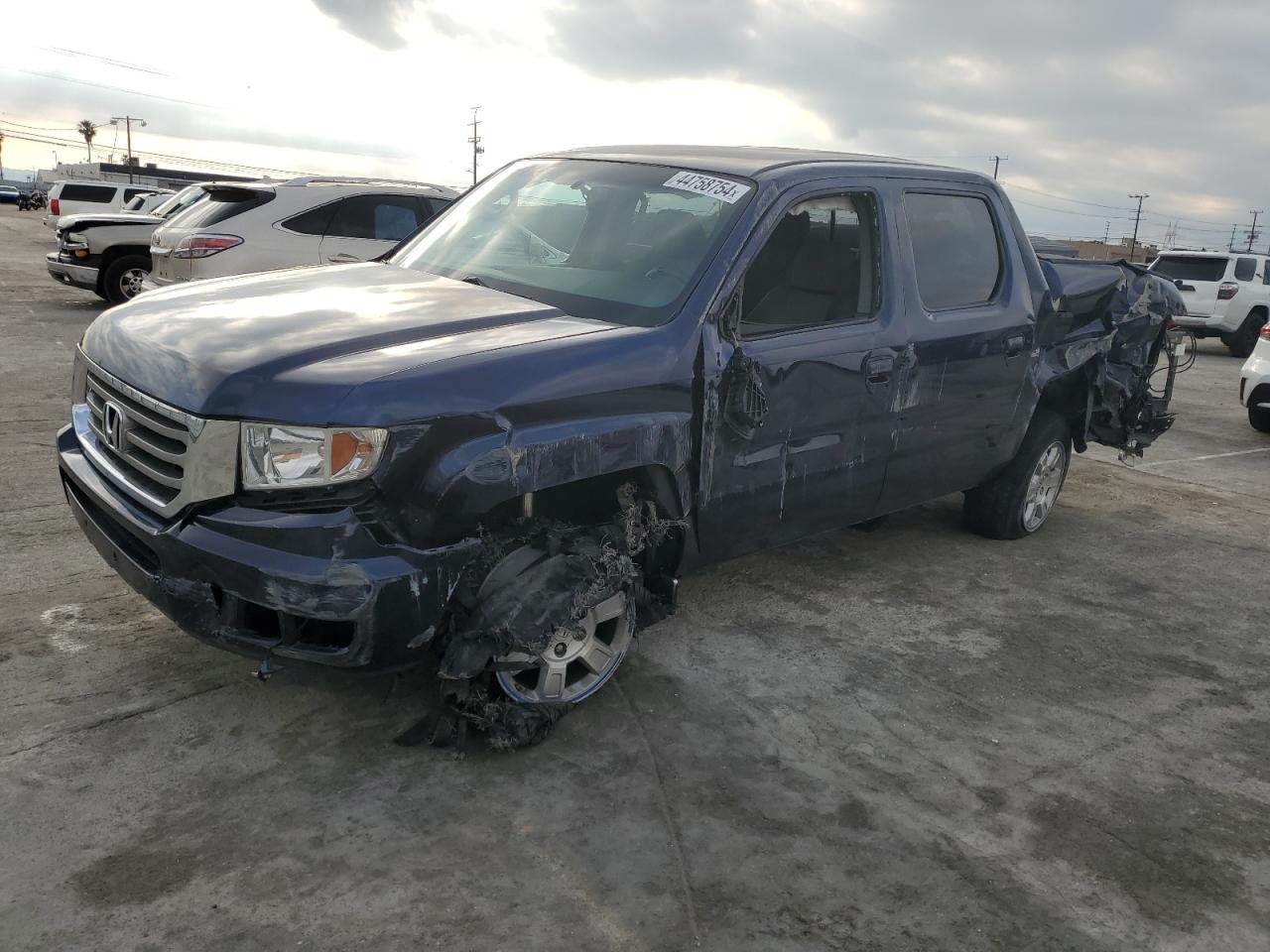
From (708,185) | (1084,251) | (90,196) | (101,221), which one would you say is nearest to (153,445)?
(708,185)

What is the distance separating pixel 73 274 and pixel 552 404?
520 inches

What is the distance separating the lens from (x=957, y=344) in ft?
15.5

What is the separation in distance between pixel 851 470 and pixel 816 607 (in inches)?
29.8

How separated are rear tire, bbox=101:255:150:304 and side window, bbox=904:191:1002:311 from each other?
1218cm

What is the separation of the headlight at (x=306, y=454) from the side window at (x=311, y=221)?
8188 millimetres

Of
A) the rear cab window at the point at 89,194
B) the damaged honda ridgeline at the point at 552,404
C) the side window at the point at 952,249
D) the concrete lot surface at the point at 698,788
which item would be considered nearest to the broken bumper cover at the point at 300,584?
the damaged honda ridgeline at the point at 552,404

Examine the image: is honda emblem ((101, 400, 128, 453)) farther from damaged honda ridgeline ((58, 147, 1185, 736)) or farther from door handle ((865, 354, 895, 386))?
door handle ((865, 354, 895, 386))

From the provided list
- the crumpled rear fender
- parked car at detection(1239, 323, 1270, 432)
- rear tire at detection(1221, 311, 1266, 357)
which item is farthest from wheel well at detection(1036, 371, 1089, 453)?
rear tire at detection(1221, 311, 1266, 357)

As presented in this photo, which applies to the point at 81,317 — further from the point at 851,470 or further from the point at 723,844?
the point at 723,844

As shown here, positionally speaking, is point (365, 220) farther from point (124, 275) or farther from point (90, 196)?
point (90, 196)

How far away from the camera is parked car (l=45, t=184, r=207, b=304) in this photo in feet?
45.1

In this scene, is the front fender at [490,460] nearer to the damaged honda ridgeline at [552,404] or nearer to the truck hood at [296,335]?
the damaged honda ridgeline at [552,404]

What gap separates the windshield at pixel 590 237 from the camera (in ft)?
12.3

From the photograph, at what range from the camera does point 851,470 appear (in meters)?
4.36
